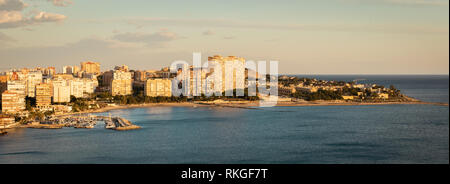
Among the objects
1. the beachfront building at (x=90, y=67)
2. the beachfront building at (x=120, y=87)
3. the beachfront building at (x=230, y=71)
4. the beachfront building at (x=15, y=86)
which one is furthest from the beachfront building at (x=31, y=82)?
the beachfront building at (x=90, y=67)

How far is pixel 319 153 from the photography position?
28.5ft

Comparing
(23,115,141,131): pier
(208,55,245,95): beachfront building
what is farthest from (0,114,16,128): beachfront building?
(208,55,245,95): beachfront building

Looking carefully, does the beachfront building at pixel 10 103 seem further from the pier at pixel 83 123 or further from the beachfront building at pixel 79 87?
the beachfront building at pixel 79 87

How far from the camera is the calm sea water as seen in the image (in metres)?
8.41

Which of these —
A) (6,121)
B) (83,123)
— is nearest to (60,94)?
(6,121)

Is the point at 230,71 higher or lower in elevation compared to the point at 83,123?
higher

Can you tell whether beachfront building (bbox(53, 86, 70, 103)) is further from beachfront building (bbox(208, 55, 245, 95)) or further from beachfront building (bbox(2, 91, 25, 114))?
beachfront building (bbox(208, 55, 245, 95))

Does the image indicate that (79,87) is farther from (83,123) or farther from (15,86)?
(83,123)

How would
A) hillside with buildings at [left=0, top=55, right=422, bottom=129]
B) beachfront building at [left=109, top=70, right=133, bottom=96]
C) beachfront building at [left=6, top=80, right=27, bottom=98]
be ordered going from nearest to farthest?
hillside with buildings at [left=0, top=55, right=422, bottom=129], beachfront building at [left=6, top=80, right=27, bottom=98], beachfront building at [left=109, top=70, right=133, bottom=96]

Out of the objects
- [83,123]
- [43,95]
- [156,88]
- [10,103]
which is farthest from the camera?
[156,88]

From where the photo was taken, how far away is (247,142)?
1020cm

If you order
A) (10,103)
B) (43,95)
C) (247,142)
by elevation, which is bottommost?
(247,142)

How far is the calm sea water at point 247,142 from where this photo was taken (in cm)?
841
